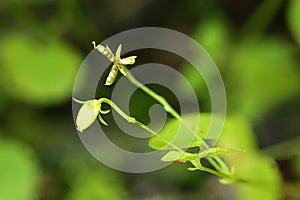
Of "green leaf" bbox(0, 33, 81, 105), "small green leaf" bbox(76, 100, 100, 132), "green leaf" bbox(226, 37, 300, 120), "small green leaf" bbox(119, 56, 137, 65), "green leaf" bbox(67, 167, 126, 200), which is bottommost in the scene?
"small green leaf" bbox(76, 100, 100, 132)

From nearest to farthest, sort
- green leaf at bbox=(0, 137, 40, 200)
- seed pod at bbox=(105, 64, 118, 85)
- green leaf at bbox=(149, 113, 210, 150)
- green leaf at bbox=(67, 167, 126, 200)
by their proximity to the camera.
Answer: seed pod at bbox=(105, 64, 118, 85)
green leaf at bbox=(149, 113, 210, 150)
green leaf at bbox=(0, 137, 40, 200)
green leaf at bbox=(67, 167, 126, 200)

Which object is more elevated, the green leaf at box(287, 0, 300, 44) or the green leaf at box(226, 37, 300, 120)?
the green leaf at box(226, 37, 300, 120)

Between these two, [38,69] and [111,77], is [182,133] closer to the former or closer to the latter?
[111,77]

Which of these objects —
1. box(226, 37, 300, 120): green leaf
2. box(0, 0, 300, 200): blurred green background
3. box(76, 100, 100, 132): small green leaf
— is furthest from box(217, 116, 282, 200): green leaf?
box(76, 100, 100, 132): small green leaf

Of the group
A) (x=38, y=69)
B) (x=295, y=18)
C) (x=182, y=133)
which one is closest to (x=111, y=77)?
(x=182, y=133)

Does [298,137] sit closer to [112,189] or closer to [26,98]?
[112,189]

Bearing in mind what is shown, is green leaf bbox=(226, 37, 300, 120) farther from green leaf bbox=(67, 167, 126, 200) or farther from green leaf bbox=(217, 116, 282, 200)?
green leaf bbox=(67, 167, 126, 200)

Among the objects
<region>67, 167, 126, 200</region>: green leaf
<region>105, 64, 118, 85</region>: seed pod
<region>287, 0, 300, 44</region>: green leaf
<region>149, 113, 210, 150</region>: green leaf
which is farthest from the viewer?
<region>67, 167, 126, 200</region>: green leaf
